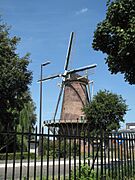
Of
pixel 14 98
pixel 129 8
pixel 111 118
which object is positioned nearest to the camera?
pixel 129 8

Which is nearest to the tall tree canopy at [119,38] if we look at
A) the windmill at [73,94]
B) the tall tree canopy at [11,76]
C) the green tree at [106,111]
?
the tall tree canopy at [11,76]

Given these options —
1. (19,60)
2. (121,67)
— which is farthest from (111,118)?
(121,67)

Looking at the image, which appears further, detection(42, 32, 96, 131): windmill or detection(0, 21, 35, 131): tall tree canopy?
detection(42, 32, 96, 131): windmill

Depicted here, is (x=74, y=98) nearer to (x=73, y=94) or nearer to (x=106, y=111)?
(x=73, y=94)

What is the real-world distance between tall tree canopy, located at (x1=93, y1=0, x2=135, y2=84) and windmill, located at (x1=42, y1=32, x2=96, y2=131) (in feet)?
109

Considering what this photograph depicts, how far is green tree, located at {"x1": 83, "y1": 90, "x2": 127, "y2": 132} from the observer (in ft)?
123

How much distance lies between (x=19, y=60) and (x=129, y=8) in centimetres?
1632

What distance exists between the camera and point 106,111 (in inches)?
1471

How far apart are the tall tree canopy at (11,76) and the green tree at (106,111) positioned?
37.5 feet

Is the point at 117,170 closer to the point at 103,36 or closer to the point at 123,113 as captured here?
the point at 103,36

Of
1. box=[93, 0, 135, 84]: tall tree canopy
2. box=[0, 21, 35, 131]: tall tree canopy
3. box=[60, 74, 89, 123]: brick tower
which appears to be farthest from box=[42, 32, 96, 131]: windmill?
box=[93, 0, 135, 84]: tall tree canopy

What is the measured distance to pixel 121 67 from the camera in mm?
13867

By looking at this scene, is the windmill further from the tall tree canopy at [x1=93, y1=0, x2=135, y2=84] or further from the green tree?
the tall tree canopy at [x1=93, y1=0, x2=135, y2=84]

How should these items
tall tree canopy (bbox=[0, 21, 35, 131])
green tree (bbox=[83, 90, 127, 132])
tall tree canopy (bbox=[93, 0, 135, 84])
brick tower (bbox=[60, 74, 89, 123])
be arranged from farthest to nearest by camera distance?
brick tower (bbox=[60, 74, 89, 123]) < green tree (bbox=[83, 90, 127, 132]) < tall tree canopy (bbox=[0, 21, 35, 131]) < tall tree canopy (bbox=[93, 0, 135, 84])
